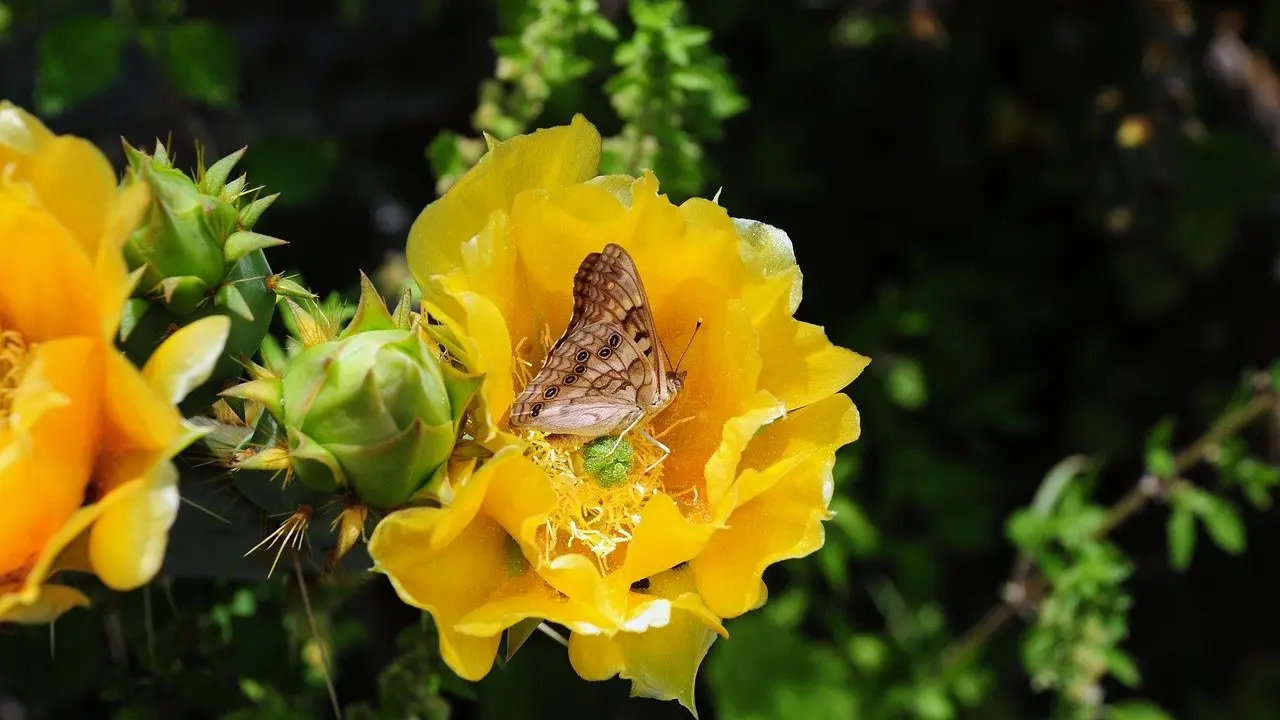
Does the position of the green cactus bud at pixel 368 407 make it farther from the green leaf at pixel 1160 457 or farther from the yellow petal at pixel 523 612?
the green leaf at pixel 1160 457

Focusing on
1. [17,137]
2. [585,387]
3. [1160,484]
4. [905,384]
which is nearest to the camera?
[17,137]

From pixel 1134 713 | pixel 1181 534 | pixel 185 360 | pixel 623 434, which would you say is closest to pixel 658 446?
pixel 623 434

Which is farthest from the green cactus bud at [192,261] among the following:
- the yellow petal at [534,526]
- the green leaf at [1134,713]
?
the green leaf at [1134,713]

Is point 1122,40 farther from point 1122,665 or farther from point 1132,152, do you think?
point 1122,665

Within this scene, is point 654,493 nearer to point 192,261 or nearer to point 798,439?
point 798,439

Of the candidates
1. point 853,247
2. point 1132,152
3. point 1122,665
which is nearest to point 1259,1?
point 1132,152
